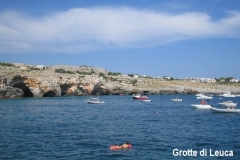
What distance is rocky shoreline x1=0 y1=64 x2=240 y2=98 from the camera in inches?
3036

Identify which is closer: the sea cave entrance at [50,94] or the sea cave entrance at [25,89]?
the sea cave entrance at [25,89]

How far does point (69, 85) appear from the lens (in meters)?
95.1

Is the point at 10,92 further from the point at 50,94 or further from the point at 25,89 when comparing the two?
the point at 50,94

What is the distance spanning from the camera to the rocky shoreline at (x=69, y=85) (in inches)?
3036

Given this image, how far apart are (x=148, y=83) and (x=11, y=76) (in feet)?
224

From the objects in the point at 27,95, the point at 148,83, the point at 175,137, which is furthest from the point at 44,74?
the point at 175,137

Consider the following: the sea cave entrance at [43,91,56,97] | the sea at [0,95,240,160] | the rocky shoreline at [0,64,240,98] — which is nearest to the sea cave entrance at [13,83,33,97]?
the rocky shoreline at [0,64,240,98]

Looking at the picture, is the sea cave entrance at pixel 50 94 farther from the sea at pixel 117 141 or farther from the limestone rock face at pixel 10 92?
the sea at pixel 117 141

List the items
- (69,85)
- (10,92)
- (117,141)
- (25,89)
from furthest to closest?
(69,85) → (25,89) → (10,92) → (117,141)

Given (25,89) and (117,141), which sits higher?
(25,89)

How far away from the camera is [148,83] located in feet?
431

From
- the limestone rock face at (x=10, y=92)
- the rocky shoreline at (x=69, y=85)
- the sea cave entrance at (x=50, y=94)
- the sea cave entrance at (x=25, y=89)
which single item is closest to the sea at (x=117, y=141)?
the limestone rock face at (x=10, y=92)

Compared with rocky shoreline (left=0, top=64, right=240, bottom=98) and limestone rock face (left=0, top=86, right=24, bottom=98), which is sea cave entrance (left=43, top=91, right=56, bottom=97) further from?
limestone rock face (left=0, top=86, right=24, bottom=98)

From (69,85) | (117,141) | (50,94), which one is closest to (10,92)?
(50,94)
